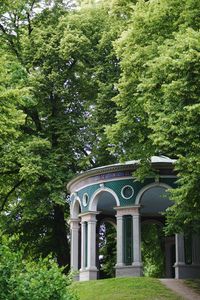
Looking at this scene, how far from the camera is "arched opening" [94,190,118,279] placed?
2986 cm

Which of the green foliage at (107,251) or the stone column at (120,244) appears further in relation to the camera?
the green foliage at (107,251)

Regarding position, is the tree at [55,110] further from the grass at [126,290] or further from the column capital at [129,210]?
the grass at [126,290]

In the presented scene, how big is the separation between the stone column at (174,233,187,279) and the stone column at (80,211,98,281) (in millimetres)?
3755

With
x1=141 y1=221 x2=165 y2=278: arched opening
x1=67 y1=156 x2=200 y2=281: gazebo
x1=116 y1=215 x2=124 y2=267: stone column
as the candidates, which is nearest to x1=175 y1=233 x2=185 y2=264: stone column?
x1=67 y1=156 x2=200 y2=281: gazebo

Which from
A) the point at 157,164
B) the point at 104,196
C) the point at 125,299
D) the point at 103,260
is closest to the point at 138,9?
the point at 157,164

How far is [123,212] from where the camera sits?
1003 inches

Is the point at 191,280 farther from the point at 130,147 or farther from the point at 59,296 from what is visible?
Result: the point at 59,296

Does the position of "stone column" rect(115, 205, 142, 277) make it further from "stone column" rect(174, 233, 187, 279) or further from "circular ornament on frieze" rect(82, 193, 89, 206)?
"circular ornament on frieze" rect(82, 193, 89, 206)

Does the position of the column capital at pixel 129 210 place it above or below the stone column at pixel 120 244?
above

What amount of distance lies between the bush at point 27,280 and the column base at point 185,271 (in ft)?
46.9

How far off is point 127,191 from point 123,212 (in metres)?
0.97

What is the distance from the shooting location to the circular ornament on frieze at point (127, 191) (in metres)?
25.4

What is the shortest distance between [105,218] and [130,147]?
302 inches

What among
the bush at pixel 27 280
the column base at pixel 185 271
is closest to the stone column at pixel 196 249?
the column base at pixel 185 271
